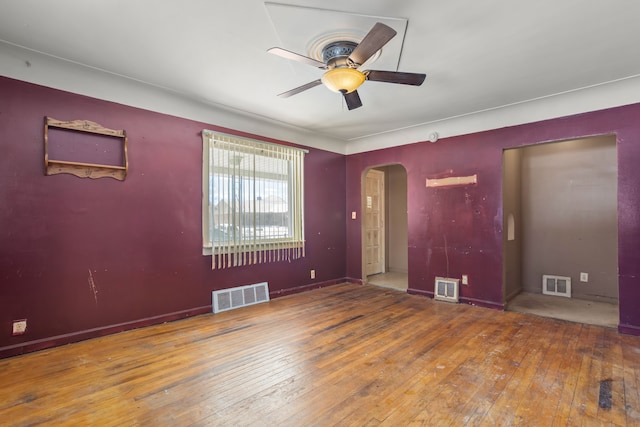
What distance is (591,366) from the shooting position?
2.52 meters

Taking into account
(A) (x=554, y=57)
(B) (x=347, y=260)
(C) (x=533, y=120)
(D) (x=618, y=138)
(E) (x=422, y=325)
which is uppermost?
(A) (x=554, y=57)

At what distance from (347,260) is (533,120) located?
3635 millimetres

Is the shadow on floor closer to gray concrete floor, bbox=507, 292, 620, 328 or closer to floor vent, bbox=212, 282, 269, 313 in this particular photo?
gray concrete floor, bbox=507, 292, 620, 328

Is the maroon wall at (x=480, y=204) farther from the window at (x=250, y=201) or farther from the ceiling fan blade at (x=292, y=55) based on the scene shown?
the ceiling fan blade at (x=292, y=55)

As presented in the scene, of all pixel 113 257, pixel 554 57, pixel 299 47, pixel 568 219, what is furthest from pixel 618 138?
pixel 113 257

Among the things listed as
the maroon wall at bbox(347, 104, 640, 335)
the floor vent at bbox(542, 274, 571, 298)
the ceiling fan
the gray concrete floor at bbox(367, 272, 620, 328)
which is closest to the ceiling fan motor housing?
the ceiling fan

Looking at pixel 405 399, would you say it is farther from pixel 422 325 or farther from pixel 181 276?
pixel 181 276

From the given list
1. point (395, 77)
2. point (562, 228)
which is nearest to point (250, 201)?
point (395, 77)

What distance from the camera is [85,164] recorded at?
3.08 meters

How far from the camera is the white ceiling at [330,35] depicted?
7.00 feet

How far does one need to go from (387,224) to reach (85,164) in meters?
5.64

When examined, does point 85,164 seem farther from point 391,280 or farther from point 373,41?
point 391,280

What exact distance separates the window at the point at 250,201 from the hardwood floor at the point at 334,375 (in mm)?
1079

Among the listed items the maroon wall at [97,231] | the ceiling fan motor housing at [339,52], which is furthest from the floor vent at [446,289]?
the ceiling fan motor housing at [339,52]
